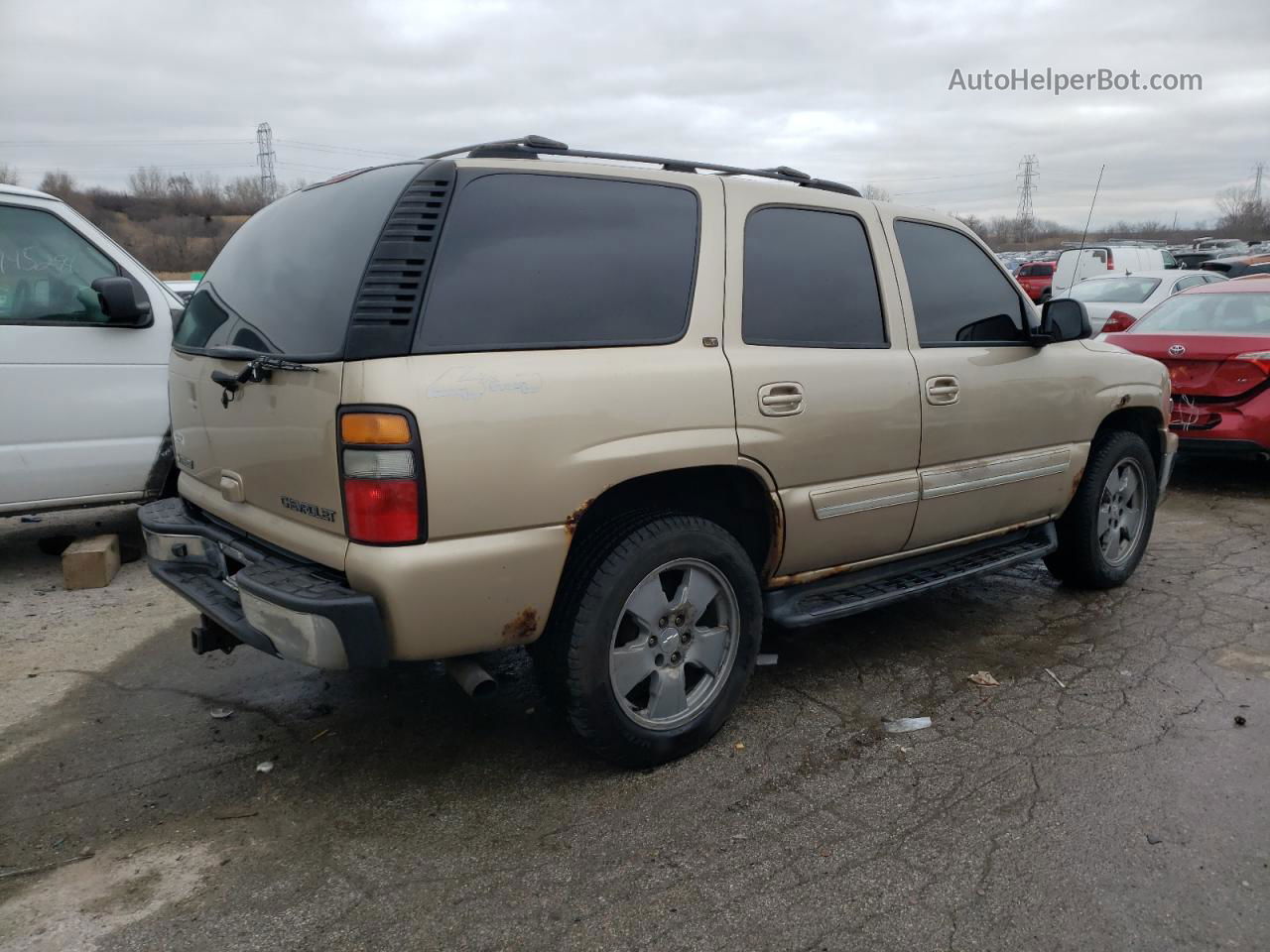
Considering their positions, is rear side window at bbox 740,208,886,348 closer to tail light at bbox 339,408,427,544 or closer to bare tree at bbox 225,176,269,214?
tail light at bbox 339,408,427,544

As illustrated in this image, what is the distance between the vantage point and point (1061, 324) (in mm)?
4344

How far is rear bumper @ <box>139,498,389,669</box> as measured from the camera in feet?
8.57

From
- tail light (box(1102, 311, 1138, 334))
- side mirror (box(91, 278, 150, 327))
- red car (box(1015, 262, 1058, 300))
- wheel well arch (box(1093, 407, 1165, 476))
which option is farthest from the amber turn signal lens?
red car (box(1015, 262, 1058, 300))

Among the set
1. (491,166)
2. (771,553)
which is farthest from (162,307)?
(771,553)

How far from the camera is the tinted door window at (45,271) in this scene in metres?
5.17

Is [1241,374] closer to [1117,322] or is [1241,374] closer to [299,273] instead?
[1117,322]

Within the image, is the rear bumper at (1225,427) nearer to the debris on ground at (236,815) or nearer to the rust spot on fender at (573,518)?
the rust spot on fender at (573,518)

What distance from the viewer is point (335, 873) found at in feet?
8.79

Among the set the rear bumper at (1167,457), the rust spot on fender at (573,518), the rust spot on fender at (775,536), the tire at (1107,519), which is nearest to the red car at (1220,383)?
the rear bumper at (1167,457)

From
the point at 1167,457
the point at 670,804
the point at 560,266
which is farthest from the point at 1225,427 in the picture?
the point at 560,266

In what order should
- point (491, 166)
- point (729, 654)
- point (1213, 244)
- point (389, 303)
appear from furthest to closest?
point (1213, 244)
point (729, 654)
point (491, 166)
point (389, 303)

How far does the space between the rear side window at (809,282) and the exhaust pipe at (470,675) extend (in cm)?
141

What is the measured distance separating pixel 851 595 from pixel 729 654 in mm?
668

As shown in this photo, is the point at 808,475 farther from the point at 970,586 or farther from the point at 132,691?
the point at 132,691
